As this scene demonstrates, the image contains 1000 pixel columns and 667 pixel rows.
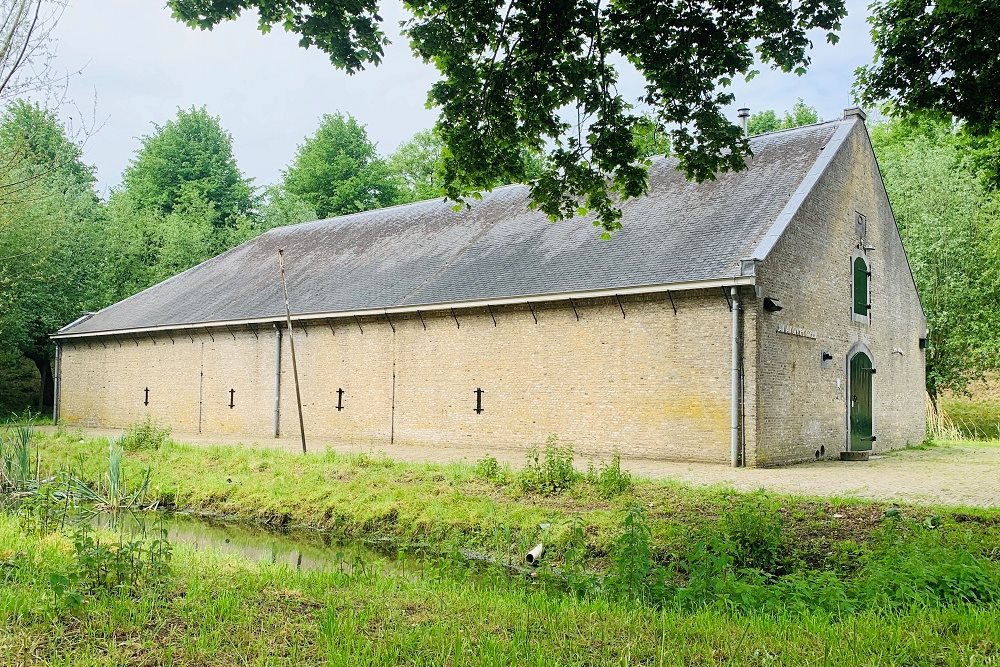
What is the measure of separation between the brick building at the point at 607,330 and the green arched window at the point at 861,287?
0.07 metres

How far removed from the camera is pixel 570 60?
8.80 meters

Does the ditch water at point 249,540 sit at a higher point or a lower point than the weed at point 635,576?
lower

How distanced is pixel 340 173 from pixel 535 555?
3682 centimetres

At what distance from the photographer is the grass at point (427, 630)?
4168 millimetres

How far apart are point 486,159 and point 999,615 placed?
655 centimetres

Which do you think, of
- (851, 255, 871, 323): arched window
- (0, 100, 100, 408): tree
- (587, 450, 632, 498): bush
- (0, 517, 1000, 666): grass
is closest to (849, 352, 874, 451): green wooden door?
(851, 255, 871, 323): arched window

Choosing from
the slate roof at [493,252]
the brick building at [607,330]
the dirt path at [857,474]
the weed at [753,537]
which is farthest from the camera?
the slate roof at [493,252]

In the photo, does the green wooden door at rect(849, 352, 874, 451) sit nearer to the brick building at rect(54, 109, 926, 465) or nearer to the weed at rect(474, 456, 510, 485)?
the brick building at rect(54, 109, 926, 465)

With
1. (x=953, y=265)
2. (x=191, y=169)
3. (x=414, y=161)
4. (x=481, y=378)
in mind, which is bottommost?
(x=481, y=378)

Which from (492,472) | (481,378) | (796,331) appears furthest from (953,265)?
(492,472)

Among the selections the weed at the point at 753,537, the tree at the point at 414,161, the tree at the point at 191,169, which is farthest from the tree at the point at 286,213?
the weed at the point at 753,537

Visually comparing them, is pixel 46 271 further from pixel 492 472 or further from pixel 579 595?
pixel 579 595

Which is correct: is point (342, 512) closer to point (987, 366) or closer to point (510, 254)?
point (510, 254)

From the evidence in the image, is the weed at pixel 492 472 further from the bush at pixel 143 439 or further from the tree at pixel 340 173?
the tree at pixel 340 173
